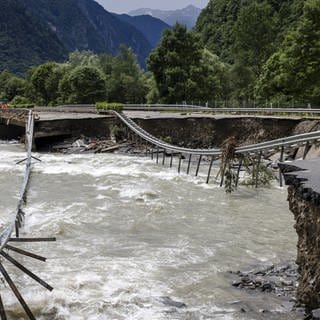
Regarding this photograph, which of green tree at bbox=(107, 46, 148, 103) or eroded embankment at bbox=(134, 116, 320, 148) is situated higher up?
green tree at bbox=(107, 46, 148, 103)

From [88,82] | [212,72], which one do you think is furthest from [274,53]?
[88,82]

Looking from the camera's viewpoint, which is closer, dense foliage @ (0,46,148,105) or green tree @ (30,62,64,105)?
dense foliage @ (0,46,148,105)

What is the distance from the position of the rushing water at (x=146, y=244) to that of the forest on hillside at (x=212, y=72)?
24247 mm

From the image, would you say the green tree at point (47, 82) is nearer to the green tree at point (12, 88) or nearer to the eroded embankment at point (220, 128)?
the green tree at point (12, 88)

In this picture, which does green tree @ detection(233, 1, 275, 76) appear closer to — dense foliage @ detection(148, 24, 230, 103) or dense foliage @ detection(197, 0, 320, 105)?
dense foliage @ detection(197, 0, 320, 105)

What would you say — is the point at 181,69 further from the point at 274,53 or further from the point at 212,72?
the point at 274,53

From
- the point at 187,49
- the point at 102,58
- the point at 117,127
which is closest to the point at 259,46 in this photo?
the point at 187,49

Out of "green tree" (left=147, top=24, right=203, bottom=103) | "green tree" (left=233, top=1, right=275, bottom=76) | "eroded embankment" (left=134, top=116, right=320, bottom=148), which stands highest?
"green tree" (left=233, top=1, right=275, bottom=76)

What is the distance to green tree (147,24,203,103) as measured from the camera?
61.0 metres

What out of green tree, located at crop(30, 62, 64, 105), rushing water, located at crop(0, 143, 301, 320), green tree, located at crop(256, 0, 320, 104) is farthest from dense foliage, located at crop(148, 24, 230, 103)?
rushing water, located at crop(0, 143, 301, 320)

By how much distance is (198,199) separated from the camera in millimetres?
21703

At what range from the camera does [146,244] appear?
49.9ft

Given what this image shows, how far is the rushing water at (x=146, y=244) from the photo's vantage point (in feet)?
34.7

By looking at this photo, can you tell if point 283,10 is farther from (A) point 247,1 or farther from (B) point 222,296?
(B) point 222,296
